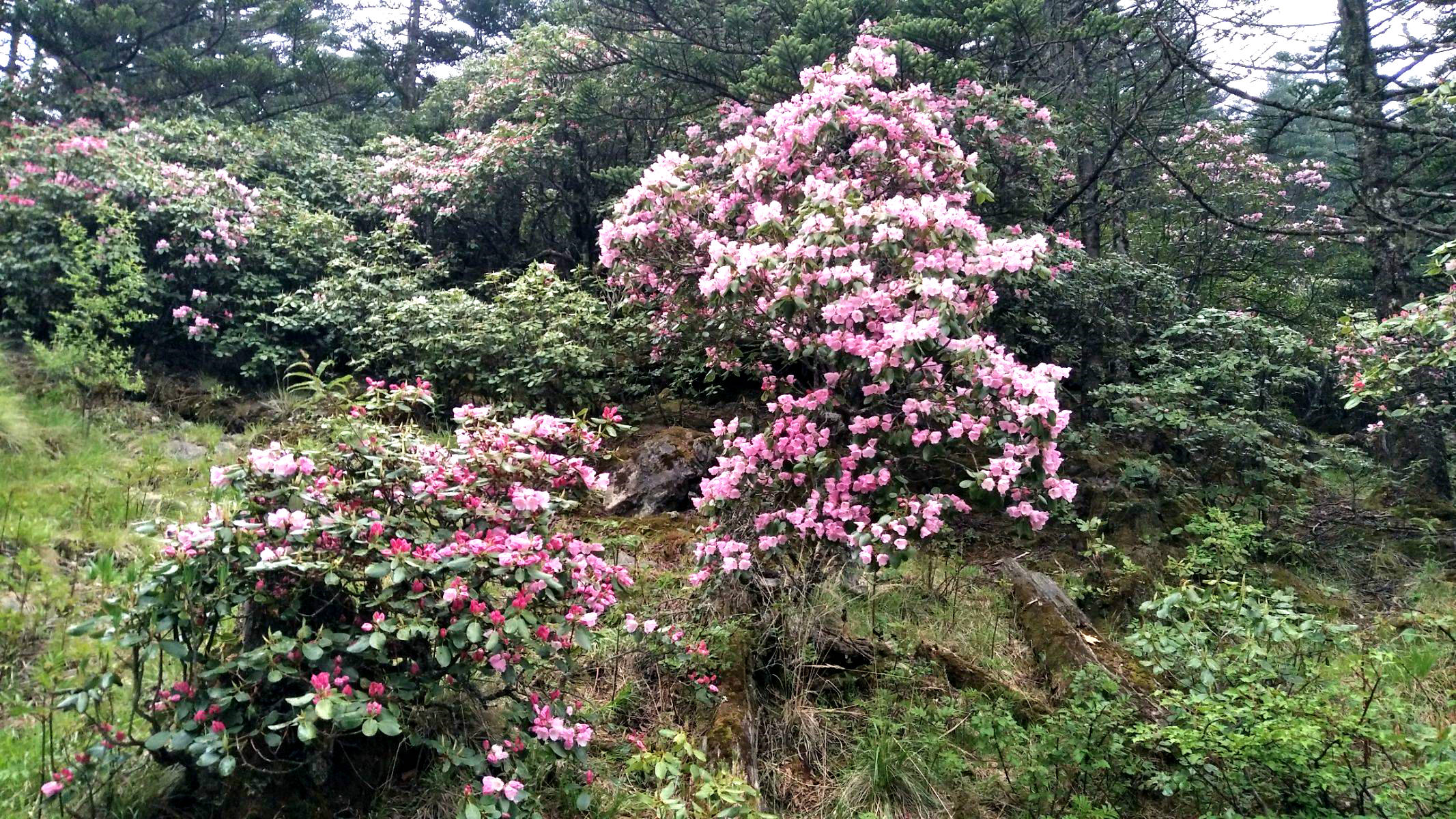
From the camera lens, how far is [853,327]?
3420 millimetres

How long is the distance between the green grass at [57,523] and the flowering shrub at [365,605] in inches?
11.8

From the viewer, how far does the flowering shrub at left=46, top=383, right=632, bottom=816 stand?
6.89ft

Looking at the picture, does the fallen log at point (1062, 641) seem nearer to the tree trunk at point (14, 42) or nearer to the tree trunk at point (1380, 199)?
the tree trunk at point (1380, 199)

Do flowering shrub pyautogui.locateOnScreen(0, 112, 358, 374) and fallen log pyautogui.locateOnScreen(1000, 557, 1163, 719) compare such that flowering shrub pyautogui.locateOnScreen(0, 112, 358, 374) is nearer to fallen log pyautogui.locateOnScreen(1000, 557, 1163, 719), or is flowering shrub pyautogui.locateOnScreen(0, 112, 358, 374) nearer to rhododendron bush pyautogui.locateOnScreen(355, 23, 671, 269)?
rhododendron bush pyautogui.locateOnScreen(355, 23, 671, 269)

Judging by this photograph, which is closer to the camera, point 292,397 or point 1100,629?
point 1100,629

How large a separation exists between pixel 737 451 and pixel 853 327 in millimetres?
762

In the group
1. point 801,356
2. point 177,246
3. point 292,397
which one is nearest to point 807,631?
point 801,356

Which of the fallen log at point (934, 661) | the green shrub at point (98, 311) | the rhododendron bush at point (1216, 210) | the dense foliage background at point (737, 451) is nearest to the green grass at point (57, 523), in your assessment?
the dense foliage background at point (737, 451)

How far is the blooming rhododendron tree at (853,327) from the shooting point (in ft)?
10.6

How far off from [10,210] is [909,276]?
7.12 metres

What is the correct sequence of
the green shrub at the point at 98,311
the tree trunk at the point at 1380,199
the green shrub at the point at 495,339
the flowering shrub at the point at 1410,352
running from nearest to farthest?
1. the flowering shrub at the point at 1410,352
2. the green shrub at the point at 98,311
3. the green shrub at the point at 495,339
4. the tree trunk at the point at 1380,199

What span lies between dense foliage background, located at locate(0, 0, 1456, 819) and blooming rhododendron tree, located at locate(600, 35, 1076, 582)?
29 mm

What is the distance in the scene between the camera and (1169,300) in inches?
274

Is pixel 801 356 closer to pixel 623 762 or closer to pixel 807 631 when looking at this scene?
pixel 807 631
